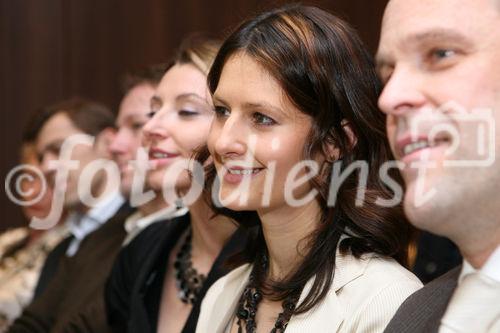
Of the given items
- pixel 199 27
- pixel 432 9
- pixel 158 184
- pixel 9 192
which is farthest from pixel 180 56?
pixel 9 192

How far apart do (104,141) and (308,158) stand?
7.05ft

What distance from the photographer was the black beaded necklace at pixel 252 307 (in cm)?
150

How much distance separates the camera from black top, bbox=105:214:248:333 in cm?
196

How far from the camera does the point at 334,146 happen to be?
153 cm

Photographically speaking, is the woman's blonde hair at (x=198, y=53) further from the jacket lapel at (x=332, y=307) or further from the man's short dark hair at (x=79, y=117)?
the man's short dark hair at (x=79, y=117)

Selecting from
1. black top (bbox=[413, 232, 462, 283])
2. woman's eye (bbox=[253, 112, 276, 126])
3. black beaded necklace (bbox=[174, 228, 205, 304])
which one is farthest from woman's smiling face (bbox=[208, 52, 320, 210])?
black top (bbox=[413, 232, 462, 283])

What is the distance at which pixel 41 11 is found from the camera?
5.01 metres

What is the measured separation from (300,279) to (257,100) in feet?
1.21

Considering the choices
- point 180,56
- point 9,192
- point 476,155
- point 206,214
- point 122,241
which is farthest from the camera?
point 9,192

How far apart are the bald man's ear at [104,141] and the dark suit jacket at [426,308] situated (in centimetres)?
236

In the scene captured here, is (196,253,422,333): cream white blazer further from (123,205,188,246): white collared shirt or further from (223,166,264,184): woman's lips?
(123,205,188,246): white collared shirt

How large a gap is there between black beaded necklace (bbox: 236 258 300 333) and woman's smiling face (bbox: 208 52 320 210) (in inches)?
7.9

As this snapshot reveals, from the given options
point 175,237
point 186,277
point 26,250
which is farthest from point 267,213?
point 26,250

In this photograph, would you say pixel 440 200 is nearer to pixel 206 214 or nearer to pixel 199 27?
pixel 206 214
